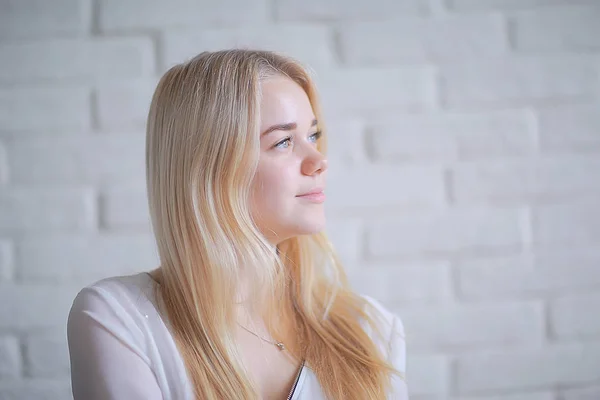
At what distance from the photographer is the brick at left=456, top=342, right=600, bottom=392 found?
940 millimetres

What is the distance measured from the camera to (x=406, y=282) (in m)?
0.93

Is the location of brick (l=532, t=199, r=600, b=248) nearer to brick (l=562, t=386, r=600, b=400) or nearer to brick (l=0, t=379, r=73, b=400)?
brick (l=562, t=386, r=600, b=400)

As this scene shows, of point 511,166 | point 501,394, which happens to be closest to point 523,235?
point 511,166

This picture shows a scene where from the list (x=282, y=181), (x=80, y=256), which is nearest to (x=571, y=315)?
(x=282, y=181)

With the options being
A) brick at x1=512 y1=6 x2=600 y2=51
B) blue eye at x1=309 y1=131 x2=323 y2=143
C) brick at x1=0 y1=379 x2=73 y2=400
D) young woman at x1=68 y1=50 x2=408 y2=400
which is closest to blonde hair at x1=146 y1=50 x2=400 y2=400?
young woman at x1=68 y1=50 x2=408 y2=400

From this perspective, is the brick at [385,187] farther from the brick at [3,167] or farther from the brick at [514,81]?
the brick at [3,167]

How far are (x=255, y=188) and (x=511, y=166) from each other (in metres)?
0.50

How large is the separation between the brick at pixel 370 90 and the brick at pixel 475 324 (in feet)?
1.18

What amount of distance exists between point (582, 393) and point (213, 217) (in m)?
0.76

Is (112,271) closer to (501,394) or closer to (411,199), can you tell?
(411,199)

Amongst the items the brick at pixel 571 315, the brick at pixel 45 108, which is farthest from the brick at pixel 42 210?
the brick at pixel 571 315

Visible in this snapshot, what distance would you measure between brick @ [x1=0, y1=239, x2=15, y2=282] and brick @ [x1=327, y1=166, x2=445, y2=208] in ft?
1.74

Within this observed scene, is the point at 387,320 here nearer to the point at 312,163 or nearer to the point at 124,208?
the point at 312,163

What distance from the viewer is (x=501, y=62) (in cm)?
93
